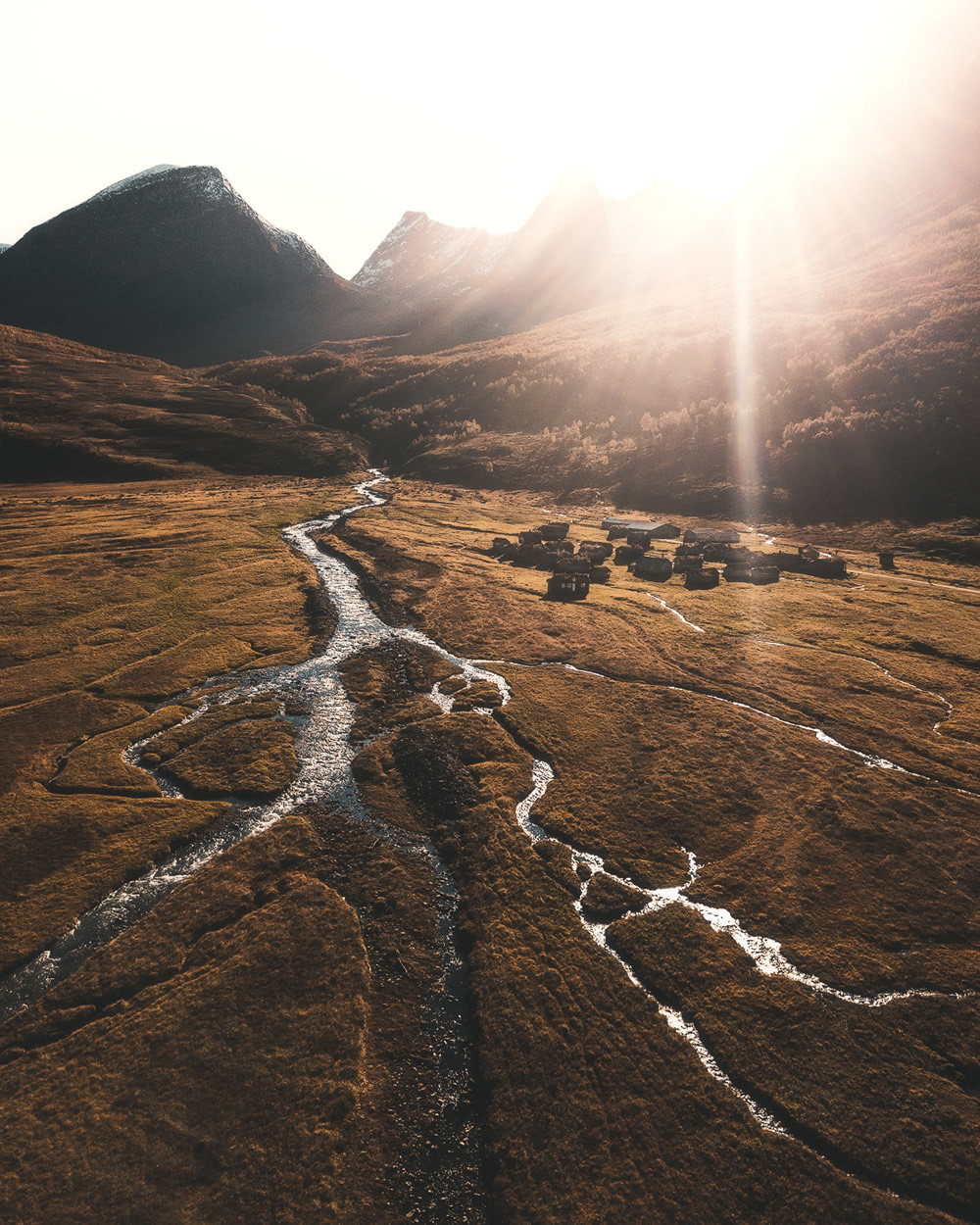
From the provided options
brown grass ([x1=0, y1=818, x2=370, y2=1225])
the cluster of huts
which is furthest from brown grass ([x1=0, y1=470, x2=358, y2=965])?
the cluster of huts

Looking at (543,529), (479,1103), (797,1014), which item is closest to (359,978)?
(479,1103)

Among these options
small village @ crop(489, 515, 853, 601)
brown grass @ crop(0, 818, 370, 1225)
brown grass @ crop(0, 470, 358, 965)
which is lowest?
small village @ crop(489, 515, 853, 601)

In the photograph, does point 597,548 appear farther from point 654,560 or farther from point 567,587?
point 567,587

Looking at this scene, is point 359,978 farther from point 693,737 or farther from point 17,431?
point 17,431

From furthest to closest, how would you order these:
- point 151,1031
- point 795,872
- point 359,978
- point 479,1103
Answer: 1. point 795,872
2. point 359,978
3. point 151,1031
4. point 479,1103

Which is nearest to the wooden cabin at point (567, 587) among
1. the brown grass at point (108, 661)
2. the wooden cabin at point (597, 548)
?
the wooden cabin at point (597, 548)

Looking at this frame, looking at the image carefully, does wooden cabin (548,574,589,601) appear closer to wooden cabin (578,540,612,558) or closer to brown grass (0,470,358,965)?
wooden cabin (578,540,612,558)
